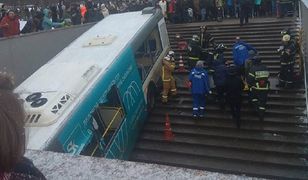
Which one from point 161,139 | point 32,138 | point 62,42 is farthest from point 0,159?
point 62,42

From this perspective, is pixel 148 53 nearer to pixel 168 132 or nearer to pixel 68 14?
pixel 168 132

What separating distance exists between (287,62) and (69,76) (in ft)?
19.6

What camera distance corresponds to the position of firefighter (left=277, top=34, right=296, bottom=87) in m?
11.5

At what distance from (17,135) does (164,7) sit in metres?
19.4

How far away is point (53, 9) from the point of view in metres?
20.7

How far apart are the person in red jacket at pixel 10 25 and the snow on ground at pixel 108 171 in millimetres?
13801

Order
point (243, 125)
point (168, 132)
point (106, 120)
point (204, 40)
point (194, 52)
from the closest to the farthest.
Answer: point (106, 120)
point (243, 125)
point (168, 132)
point (194, 52)
point (204, 40)

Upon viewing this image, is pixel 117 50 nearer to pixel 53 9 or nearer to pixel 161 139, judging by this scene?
pixel 161 139

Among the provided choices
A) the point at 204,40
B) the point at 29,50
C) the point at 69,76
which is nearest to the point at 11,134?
the point at 69,76

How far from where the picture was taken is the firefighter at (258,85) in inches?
416

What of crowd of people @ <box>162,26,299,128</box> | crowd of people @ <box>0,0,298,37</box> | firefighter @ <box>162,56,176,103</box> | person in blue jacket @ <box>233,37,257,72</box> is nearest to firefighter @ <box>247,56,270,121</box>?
crowd of people @ <box>162,26,299,128</box>

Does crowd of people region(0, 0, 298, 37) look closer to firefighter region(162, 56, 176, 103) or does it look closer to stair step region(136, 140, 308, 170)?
firefighter region(162, 56, 176, 103)

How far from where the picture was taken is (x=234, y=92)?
10836 millimetres

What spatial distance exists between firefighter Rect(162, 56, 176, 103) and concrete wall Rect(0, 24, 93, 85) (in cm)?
435
